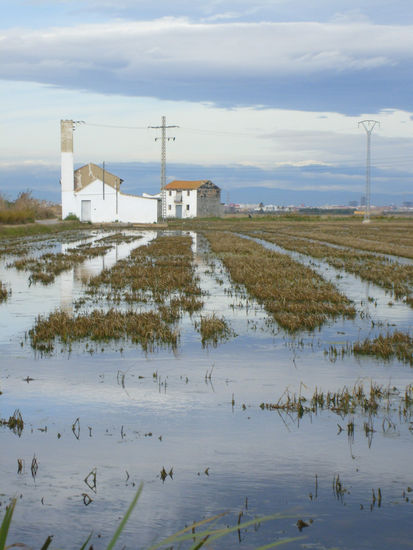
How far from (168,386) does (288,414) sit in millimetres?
1702

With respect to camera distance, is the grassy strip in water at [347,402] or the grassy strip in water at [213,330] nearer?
the grassy strip in water at [347,402]

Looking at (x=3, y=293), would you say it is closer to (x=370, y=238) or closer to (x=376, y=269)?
(x=376, y=269)

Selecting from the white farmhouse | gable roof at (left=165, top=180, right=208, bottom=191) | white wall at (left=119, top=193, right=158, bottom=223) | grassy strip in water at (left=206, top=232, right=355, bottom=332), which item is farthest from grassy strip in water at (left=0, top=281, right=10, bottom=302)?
gable roof at (left=165, top=180, right=208, bottom=191)

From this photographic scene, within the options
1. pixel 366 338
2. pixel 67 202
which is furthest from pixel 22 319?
pixel 67 202

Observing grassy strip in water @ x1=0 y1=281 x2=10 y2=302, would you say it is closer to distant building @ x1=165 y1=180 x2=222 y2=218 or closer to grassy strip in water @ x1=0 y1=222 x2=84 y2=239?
grassy strip in water @ x1=0 y1=222 x2=84 y2=239

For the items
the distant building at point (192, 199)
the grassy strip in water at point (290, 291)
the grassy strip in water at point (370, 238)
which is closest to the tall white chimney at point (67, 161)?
the grassy strip in water at point (370, 238)

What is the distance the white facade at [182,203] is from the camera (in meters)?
119

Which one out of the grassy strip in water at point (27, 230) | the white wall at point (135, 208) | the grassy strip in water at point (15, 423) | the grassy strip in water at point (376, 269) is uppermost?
the white wall at point (135, 208)

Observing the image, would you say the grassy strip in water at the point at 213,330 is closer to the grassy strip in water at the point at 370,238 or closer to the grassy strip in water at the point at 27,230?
the grassy strip in water at the point at 370,238

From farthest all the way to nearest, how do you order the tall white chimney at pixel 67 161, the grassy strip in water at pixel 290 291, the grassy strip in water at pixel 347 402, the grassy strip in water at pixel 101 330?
the tall white chimney at pixel 67 161, the grassy strip in water at pixel 290 291, the grassy strip in water at pixel 101 330, the grassy strip in water at pixel 347 402

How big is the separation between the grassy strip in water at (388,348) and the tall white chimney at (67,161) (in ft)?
225

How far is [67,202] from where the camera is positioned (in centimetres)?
7731

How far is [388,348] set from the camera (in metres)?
10.3

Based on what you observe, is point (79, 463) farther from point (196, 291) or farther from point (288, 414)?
point (196, 291)
